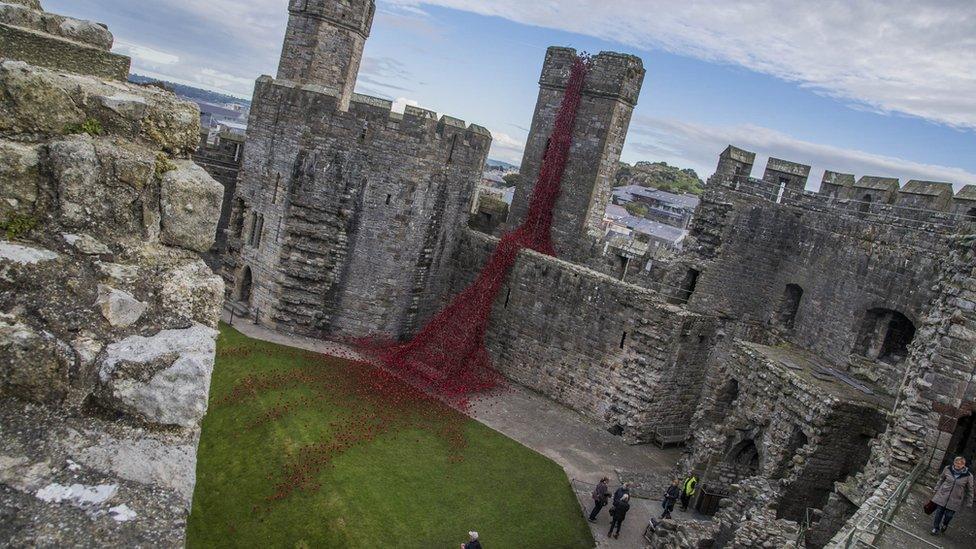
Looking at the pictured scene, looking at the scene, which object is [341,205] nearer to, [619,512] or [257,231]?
[257,231]

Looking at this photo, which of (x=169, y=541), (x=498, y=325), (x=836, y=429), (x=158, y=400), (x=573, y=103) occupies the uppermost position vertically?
(x=573, y=103)

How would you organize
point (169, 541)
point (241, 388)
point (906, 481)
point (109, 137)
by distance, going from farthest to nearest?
point (241, 388)
point (906, 481)
point (109, 137)
point (169, 541)

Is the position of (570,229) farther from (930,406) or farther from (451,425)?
(930,406)

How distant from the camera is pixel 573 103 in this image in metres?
20.8

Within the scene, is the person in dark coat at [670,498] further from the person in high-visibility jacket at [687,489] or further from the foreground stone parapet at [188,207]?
the foreground stone parapet at [188,207]

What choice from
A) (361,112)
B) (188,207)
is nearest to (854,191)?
(361,112)

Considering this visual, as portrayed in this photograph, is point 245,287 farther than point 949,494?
Yes

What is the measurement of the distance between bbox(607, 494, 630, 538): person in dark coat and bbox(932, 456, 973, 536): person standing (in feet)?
17.4

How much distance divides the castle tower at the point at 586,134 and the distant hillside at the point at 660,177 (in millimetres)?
74432

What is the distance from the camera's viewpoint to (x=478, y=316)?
763 inches

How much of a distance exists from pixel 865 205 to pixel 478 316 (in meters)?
10.4

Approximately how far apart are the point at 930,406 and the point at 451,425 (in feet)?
31.7

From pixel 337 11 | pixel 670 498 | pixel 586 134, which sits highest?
pixel 337 11

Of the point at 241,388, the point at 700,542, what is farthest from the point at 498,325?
the point at 700,542
